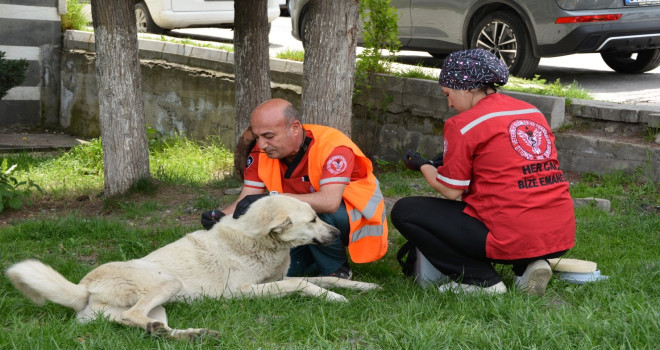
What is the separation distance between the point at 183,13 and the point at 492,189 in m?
11.1

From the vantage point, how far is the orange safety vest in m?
4.49

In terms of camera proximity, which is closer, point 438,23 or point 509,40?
point 509,40

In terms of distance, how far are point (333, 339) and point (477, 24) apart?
6759mm

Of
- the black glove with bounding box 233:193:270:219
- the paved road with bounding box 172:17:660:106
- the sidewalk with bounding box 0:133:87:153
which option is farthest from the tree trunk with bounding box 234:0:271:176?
the sidewalk with bounding box 0:133:87:153

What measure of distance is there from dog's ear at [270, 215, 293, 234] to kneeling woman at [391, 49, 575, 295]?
2.25 feet

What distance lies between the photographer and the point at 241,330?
11.9ft

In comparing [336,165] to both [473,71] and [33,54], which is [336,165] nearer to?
[473,71]

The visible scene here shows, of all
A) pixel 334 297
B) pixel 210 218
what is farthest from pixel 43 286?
pixel 334 297

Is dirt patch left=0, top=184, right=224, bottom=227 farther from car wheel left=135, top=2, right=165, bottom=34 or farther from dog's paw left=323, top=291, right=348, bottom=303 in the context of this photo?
car wheel left=135, top=2, right=165, bottom=34

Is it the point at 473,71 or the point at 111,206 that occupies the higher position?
the point at 473,71

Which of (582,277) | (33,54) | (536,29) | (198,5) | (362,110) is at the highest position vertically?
(198,5)

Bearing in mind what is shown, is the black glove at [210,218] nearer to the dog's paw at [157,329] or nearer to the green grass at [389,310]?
the green grass at [389,310]

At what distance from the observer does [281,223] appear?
163 inches

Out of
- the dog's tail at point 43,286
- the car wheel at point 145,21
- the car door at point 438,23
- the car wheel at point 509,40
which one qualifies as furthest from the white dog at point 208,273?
the car wheel at point 145,21
